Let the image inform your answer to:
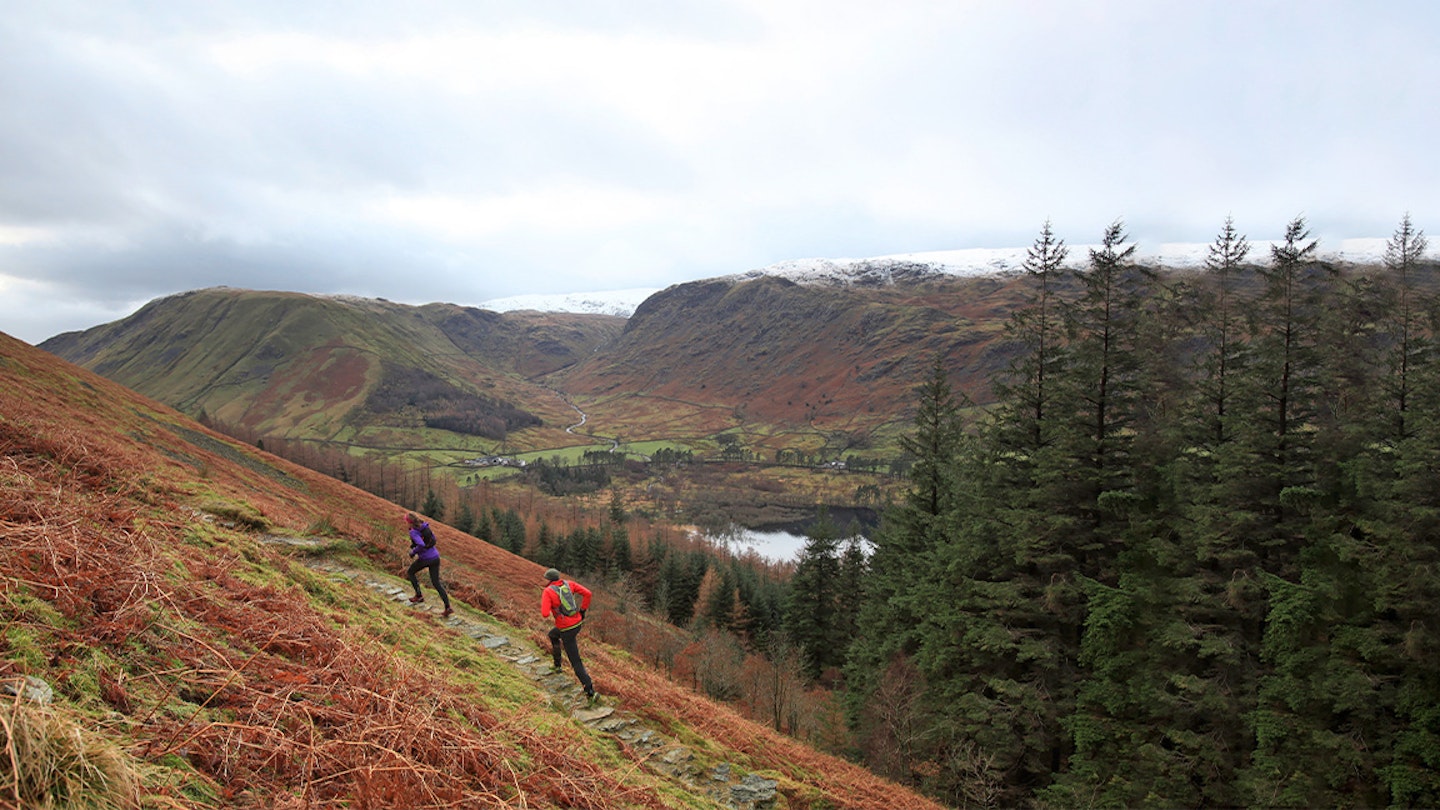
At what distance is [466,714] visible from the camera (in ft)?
20.7

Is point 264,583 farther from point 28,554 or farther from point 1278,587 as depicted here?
point 1278,587

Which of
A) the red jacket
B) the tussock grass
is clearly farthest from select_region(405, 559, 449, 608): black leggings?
the tussock grass

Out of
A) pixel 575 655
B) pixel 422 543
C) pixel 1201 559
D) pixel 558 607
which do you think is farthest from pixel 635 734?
pixel 1201 559

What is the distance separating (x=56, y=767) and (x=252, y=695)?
2.18 m

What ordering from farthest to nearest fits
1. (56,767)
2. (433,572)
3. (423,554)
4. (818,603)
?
(818,603), (423,554), (433,572), (56,767)

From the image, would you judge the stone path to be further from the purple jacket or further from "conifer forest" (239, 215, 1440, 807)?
"conifer forest" (239, 215, 1440, 807)

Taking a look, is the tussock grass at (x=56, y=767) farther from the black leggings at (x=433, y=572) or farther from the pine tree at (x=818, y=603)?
the pine tree at (x=818, y=603)

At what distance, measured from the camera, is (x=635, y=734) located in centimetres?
1021

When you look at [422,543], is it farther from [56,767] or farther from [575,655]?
[56,767]

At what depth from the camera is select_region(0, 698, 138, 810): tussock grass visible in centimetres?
253

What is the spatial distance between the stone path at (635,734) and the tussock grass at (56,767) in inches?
267

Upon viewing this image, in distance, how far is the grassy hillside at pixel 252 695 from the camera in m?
3.53

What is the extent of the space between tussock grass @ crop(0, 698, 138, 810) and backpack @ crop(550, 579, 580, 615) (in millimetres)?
8211

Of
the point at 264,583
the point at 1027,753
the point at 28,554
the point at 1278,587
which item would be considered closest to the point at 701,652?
the point at 1027,753
